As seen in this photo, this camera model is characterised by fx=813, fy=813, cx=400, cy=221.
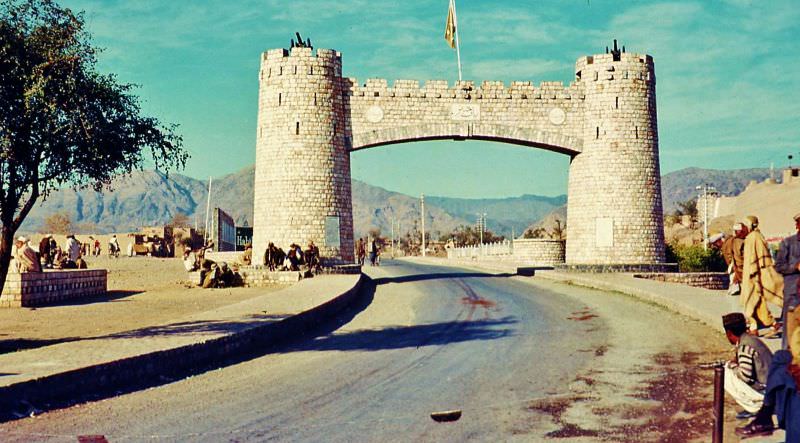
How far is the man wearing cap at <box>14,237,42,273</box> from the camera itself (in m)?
20.3

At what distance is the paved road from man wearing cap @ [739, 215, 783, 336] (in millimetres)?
775

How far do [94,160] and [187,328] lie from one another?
3078 mm

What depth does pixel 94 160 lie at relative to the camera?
476 inches

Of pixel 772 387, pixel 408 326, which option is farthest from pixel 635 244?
pixel 772 387

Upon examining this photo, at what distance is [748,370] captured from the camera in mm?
6730

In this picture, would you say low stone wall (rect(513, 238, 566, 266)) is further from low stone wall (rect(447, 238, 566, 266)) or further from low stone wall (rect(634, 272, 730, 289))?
low stone wall (rect(634, 272, 730, 289))

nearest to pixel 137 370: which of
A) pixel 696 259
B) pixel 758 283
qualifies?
pixel 758 283

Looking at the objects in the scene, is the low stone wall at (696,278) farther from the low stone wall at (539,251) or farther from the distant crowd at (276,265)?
A: the low stone wall at (539,251)

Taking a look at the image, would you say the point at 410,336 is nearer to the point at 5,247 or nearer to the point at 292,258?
the point at 5,247

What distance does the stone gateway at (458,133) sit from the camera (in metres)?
29.1

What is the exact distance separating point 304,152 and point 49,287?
407 inches

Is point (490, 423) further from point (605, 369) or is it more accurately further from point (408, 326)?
point (408, 326)

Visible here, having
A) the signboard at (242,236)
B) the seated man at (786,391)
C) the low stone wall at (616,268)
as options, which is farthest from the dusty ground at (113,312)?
the signboard at (242,236)

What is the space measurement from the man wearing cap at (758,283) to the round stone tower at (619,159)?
689 inches
